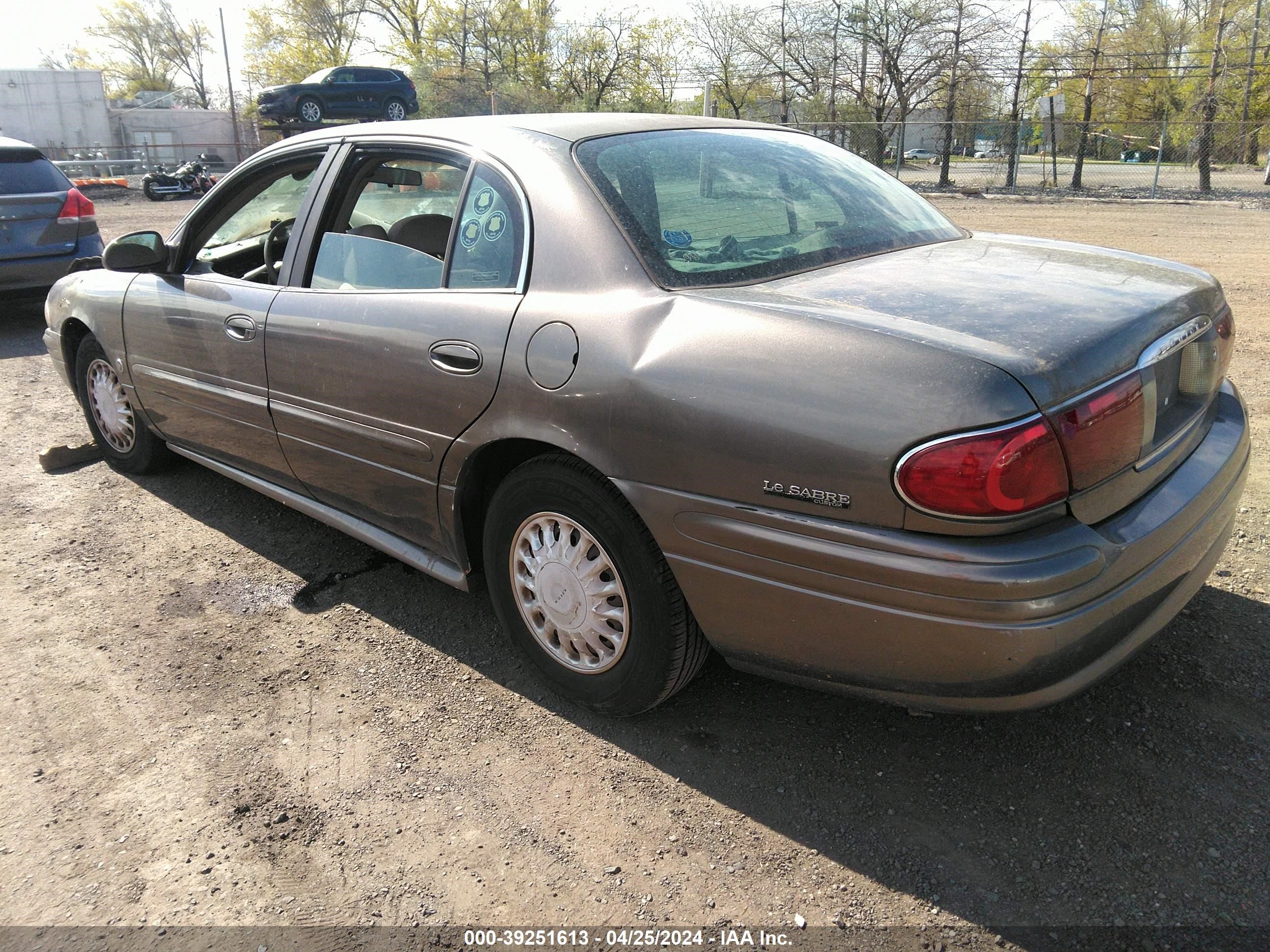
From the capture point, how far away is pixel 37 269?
857cm

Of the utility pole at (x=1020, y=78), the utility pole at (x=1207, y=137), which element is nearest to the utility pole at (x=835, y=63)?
the utility pole at (x=1020, y=78)

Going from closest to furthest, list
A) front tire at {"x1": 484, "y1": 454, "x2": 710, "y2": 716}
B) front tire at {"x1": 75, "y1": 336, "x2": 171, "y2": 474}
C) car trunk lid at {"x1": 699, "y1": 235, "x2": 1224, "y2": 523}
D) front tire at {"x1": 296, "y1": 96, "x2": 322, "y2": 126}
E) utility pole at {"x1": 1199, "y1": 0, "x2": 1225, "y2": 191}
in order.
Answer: car trunk lid at {"x1": 699, "y1": 235, "x2": 1224, "y2": 523} < front tire at {"x1": 484, "y1": 454, "x2": 710, "y2": 716} < front tire at {"x1": 75, "y1": 336, "x2": 171, "y2": 474} < utility pole at {"x1": 1199, "y1": 0, "x2": 1225, "y2": 191} < front tire at {"x1": 296, "y1": 96, "x2": 322, "y2": 126}

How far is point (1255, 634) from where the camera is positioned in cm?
297

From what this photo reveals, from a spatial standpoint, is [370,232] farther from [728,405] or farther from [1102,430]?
[1102,430]

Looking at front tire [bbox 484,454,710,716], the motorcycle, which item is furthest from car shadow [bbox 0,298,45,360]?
the motorcycle

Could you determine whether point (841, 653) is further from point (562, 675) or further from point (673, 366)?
point (562, 675)

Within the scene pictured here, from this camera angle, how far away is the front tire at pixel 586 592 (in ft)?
7.95

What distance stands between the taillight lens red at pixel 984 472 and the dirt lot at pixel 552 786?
88cm

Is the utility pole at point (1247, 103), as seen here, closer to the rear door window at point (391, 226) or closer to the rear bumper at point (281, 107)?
the rear bumper at point (281, 107)

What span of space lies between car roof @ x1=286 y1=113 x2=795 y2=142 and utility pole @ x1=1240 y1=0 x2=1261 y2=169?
23505mm

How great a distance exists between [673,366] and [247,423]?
7.09 feet

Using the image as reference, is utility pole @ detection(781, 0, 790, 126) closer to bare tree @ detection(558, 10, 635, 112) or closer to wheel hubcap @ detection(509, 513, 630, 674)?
bare tree @ detection(558, 10, 635, 112)

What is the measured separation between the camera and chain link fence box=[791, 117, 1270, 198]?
2317 centimetres

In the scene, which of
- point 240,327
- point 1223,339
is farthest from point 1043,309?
point 240,327
